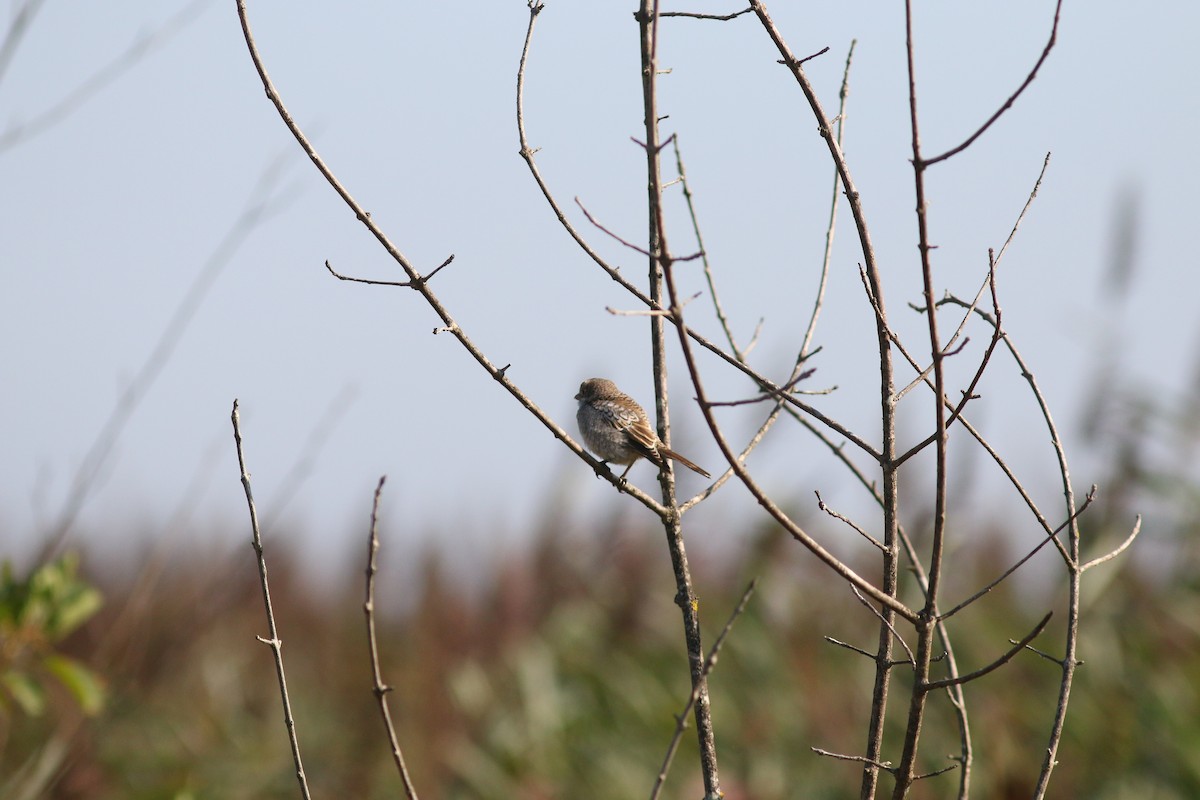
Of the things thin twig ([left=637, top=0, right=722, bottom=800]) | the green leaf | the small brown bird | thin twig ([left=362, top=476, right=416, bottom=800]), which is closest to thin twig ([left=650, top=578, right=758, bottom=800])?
thin twig ([left=637, top=0, right=722, bottom=800])

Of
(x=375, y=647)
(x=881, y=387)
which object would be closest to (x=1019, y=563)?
(x=881, y=387)

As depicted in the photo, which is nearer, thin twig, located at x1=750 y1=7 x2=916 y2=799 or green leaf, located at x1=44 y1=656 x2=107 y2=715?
thin twig, located at x1=750 y1=7 x2=916 y2=799

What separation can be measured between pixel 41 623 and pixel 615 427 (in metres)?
1.98

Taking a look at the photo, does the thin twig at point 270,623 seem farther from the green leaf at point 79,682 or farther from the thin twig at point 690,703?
the green leaf at point 79,682

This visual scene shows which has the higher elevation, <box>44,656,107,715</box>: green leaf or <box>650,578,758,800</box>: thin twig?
<box>650,578,758,800</box>: thin twig

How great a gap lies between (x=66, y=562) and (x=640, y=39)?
1.98 m

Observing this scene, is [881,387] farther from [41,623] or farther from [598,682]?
[598,682]

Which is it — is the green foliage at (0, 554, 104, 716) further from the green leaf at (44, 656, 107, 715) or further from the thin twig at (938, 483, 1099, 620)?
the thin twig at (938, 483, 1099, 620)

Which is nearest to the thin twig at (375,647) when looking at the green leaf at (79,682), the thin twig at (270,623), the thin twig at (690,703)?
the thin twig at (270,623)

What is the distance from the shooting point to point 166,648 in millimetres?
3197

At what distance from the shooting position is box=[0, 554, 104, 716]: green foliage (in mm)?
2750

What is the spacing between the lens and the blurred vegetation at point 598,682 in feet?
15.8

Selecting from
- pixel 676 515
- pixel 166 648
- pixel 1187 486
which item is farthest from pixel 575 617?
pixel 676 515

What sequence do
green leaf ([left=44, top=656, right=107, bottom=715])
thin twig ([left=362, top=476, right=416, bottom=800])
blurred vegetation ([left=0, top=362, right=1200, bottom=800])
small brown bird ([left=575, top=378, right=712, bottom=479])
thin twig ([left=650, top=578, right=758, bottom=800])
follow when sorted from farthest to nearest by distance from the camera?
blurred vegetation ([left=0, top=362, right=1200, bottom=800]) → small brown bird ([left=575, top=378, right=712, bottom=479]) → green leaf ([left=44, top=656, right=107, bottom=715]) → thin twig ([left=362, top=476, right=416, bottom=800]) → thin twig ([left=650, top=578, right=758, bottom=800])
